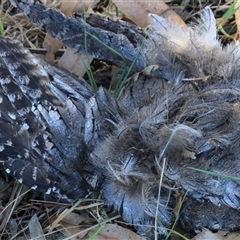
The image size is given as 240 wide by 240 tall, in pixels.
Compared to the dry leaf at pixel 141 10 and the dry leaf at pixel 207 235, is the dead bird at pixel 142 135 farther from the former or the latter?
the dry leaf at pixel 141 10

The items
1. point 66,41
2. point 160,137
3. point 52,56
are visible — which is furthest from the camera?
point 52,56

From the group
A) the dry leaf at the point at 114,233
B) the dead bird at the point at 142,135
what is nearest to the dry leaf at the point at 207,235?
the dead bird at the point at 142,135

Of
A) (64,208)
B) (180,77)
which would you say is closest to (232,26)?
(180,77)

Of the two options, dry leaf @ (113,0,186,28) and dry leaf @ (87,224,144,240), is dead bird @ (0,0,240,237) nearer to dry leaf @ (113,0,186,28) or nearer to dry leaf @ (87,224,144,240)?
dry leaf @ (87,224,144,240)

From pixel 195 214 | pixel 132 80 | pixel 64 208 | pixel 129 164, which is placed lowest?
pixel 64 208

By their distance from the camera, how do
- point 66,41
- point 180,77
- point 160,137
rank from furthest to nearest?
point 66,41
point 180,77
point 160,137

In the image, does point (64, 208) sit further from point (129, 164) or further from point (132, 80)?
point (132, 80)
